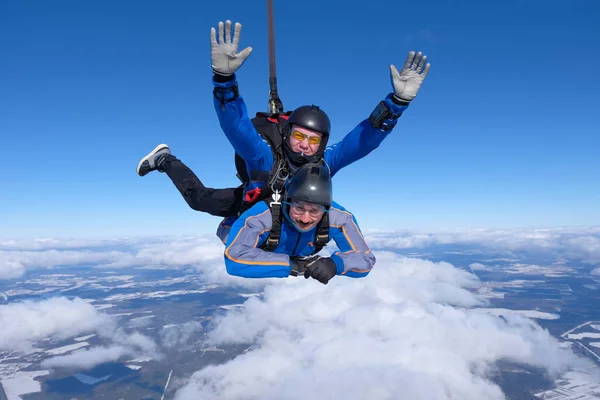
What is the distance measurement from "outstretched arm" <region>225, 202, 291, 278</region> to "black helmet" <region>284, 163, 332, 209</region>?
0.41 metres

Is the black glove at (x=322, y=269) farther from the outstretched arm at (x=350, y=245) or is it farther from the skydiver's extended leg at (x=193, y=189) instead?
the skydiver's extended leg at (x=193, y=189)

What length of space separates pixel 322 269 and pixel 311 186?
0.77 metres

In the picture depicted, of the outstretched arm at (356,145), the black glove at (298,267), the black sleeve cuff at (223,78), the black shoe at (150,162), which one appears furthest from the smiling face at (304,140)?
the black shoe at (150,162)

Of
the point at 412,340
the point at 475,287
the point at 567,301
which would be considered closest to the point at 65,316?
the point at 412,340

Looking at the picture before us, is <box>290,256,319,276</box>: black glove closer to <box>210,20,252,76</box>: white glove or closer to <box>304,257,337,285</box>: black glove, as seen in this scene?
<box>304,257,337,285</box>: black glove

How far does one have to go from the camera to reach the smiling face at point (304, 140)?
3.63 meters

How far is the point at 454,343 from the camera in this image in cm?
11488

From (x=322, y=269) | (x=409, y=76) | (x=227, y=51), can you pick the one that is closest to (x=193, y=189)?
(x=227, y=51)

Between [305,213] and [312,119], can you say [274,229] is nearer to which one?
[305,213]

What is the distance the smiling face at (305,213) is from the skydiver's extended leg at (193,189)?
131cm

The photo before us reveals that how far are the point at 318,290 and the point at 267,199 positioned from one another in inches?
7623

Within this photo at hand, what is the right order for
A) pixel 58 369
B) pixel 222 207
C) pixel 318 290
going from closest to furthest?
pixel 222 207 → pixel 58 369 → pixel 318 290

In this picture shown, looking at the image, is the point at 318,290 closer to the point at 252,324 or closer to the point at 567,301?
the point at 252,324

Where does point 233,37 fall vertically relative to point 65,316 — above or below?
above
